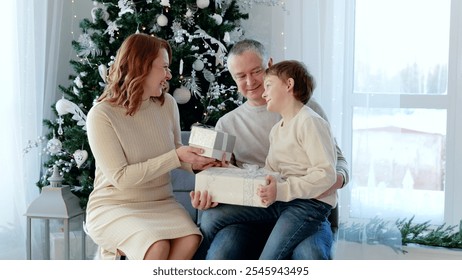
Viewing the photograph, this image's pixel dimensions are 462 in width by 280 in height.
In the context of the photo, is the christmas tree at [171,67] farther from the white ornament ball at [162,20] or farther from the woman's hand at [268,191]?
the woman's hand at [268,191]

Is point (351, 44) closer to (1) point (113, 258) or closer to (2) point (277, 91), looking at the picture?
(2) point (277, 91)

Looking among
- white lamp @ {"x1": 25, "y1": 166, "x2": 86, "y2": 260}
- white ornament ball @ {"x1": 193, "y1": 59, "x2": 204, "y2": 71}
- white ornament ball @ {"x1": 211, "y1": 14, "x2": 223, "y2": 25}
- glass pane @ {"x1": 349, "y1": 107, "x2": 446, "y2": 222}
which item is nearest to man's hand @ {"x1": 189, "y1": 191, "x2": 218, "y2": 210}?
white lamp @ {"x1": 25, "y1": 166, "x2": 86, "y2": 260}

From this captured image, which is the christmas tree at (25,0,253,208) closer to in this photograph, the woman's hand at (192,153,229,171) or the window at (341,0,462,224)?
the window at (341,0,462,224)

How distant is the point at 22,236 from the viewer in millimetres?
3654

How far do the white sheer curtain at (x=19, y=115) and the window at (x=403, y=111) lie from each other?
1708 mm

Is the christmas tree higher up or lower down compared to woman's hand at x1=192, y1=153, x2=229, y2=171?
higher up

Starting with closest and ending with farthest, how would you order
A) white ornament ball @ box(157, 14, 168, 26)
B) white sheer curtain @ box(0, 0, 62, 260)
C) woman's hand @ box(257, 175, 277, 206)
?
woman's hand @ box(257, 175, 277, 206) → white ornament ball @ box(157, 14, 168, 26) → white sheer curtain @ box(0, 0, 62, 260)

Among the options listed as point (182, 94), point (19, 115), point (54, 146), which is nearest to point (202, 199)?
point (182, 94)

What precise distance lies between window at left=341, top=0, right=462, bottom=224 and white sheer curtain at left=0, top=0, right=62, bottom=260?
171 centimetres

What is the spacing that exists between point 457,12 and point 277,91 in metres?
1.78

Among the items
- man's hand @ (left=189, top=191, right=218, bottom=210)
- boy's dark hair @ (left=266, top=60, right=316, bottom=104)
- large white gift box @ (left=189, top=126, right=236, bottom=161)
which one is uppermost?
boy's dark hair @ (left=266, top=60, right=316, bottom=104)

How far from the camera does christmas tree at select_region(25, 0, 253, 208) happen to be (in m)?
3.42

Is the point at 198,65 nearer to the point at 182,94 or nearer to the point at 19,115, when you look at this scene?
the point at 182,94

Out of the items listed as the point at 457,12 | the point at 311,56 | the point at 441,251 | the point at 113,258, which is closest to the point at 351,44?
the point at 311,56
